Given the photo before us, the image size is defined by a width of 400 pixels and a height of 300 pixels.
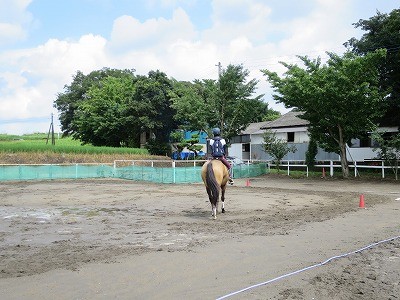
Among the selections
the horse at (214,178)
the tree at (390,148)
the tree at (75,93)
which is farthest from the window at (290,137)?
the tree at (75,93)

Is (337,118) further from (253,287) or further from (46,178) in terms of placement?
(253,287)

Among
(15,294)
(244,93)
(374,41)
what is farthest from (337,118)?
(15,294)

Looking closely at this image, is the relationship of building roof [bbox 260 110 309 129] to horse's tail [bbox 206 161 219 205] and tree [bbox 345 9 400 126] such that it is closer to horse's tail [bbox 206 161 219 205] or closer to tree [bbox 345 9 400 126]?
tree [bbox 345 9 400 126]

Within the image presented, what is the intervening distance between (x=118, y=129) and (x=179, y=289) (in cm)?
5223

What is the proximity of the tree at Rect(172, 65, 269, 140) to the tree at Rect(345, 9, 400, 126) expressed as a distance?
12.2 metres

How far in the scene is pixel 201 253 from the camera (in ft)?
22.9

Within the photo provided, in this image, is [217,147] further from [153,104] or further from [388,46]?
[153,104]

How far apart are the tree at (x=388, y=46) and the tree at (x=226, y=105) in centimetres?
1217

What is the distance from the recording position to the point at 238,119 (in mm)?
39906

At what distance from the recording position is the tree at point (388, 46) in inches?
1037

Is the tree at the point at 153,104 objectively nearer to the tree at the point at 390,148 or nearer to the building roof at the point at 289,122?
the building roof at the point at 289,122

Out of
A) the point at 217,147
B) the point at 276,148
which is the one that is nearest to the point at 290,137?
the point at 276,148

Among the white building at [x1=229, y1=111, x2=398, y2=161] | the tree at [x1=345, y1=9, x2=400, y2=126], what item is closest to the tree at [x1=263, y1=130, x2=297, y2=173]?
the white building at [x1=229, y1=111, x2=398, y2=161]

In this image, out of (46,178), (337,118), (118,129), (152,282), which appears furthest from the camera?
(118,129)
